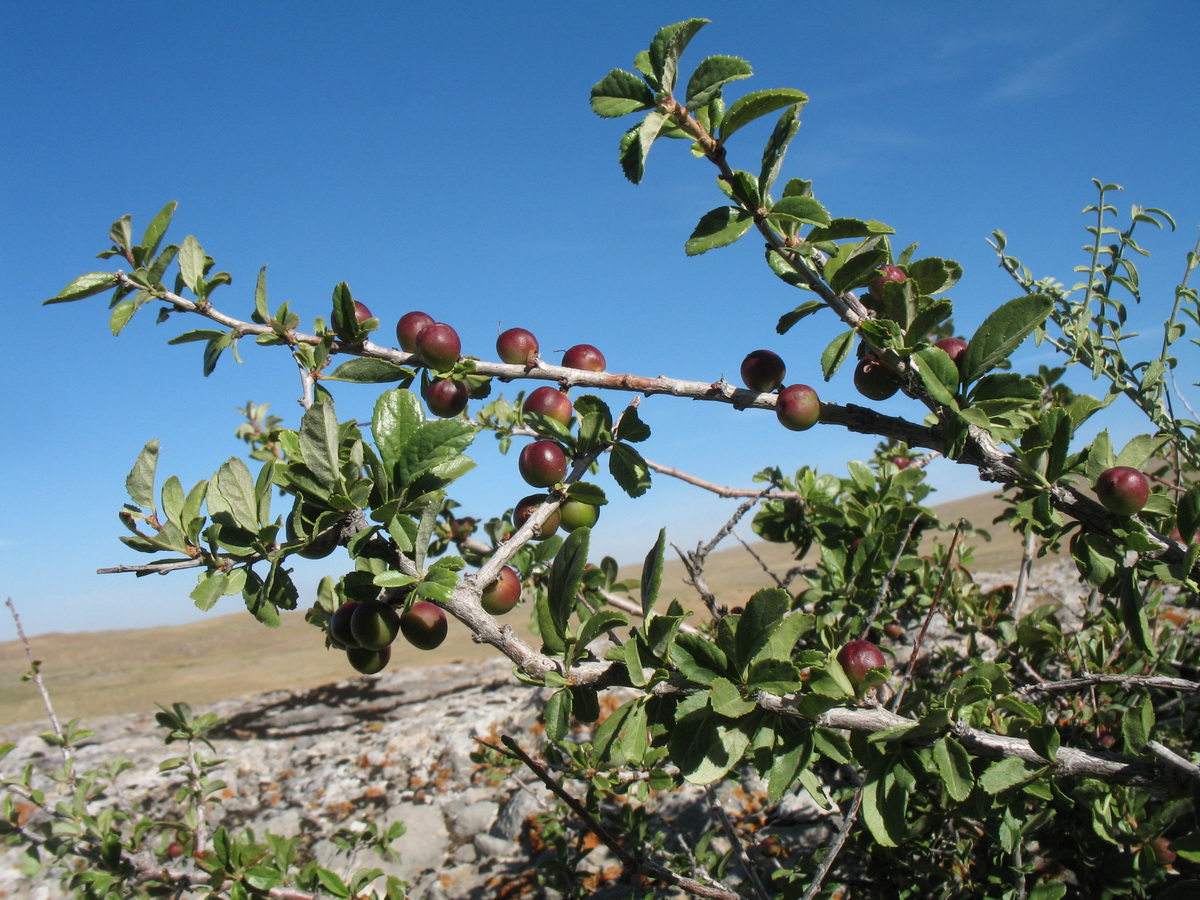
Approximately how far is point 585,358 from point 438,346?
1.58 ft

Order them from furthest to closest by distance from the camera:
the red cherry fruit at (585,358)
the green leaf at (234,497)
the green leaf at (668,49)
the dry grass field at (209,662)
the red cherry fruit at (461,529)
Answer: the dry grass field at (209,662) < the red cherry fruit at (461,529) < the red cherry fruit at (585,358) < the green leaf at (234,497) < the green leaf at (668,49)

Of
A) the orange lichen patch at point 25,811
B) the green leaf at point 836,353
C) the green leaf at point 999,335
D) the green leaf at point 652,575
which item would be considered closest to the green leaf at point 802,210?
the green leaf at point 836,353

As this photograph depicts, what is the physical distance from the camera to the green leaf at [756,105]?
1252 mm

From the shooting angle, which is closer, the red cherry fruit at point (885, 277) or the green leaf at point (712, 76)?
the green leaf at point (712, 76)

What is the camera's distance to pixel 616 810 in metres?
3.90

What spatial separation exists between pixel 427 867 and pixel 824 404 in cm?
353

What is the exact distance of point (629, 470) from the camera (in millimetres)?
1942

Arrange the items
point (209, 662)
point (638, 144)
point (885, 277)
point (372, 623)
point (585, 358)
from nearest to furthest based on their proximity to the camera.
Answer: point (638, 144) → point (372, 623) → point (885, 277) → point (585, 358) → point (209, 662)

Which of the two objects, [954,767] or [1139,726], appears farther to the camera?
[1139,726]

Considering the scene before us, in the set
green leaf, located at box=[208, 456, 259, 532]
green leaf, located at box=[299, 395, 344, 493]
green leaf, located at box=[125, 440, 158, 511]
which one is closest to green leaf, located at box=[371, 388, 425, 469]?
green leaf, located at box=[299, 395, 344, 493]

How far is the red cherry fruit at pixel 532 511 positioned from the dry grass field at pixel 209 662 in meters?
4.92

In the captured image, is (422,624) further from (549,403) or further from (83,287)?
(83,287)

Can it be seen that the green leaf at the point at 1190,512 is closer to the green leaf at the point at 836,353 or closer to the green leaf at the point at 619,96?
the green leaf at the point at 836,353

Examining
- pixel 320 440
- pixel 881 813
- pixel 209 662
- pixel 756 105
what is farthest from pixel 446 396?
pixel 209 662
